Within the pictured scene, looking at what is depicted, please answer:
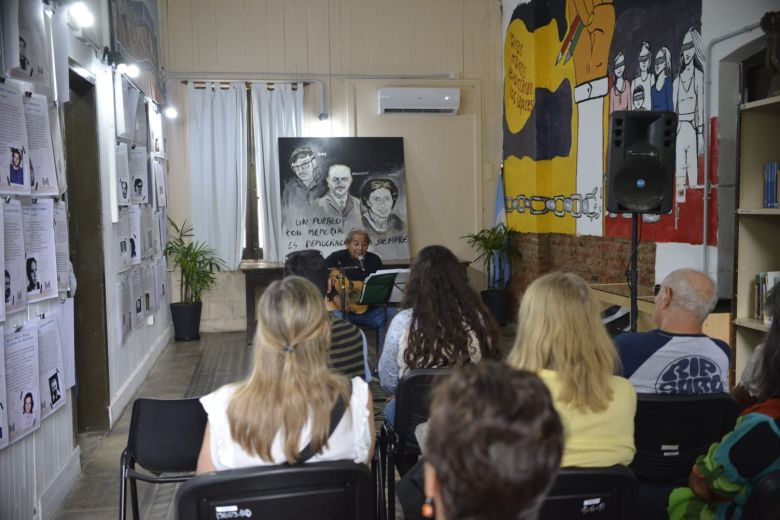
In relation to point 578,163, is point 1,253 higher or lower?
lower

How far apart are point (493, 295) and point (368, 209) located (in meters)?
1.74

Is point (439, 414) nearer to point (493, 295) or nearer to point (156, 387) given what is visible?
point (156, 387)

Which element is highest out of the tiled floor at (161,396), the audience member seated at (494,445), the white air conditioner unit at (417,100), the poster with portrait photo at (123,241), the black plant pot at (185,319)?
the white air conditioner unit at (417,100)

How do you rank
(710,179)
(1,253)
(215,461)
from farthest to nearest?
(710,179)
(1,253)
(215,461)

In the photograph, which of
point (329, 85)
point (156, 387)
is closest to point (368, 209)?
point (329, 85)

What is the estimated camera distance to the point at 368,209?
812cm

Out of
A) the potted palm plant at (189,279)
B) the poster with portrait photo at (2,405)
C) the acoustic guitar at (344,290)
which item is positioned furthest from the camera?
the potted palm plant at (189,279)

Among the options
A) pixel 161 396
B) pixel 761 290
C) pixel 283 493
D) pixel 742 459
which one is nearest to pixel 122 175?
pixel 161 396

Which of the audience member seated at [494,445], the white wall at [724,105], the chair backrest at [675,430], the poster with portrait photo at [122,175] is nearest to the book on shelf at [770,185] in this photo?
the white wall at [724,105]

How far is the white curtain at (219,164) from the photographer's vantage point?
790 cm

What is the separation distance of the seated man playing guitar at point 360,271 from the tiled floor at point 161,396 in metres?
0.56

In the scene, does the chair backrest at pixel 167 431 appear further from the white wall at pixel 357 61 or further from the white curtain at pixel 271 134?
the white wall at pixel 357 61

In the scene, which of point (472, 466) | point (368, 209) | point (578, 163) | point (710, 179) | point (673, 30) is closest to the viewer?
point (472, 466)

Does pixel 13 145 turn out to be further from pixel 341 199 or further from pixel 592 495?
pixel 341 199
